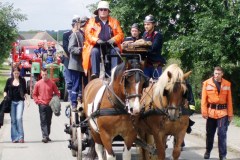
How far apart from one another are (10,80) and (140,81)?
831 cm

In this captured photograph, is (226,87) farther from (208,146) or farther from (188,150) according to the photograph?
(188,150)

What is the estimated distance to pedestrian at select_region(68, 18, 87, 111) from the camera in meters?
12.0

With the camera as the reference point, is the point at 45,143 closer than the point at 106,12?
No

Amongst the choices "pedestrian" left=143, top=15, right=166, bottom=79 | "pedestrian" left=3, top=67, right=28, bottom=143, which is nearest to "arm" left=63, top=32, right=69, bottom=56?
"pedestrian" left=143, top=15, right=166, bottom=79

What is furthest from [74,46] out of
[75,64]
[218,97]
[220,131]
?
[220,131]

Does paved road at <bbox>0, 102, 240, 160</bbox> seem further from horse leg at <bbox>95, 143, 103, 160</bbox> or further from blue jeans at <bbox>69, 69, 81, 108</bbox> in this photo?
horse leg at <bbox>95, 143, 103, 160</bbox>

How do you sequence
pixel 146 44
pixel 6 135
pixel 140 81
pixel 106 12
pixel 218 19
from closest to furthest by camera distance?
pixel 140 81, pixel 146 44, pixel 106 12, pixel 6 135, pixel 218 19

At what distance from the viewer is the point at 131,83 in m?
8.97

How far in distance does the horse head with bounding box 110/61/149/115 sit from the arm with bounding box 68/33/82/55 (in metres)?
2.65

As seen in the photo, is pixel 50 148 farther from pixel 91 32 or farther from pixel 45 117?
pixel 91 32

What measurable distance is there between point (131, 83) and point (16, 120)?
26.3ft

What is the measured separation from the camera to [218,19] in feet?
65.1

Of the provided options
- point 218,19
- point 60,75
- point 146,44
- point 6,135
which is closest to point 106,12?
point 146,44

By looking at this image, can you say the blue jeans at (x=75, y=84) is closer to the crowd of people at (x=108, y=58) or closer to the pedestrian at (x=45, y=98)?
the crowd of people at (x=108, y=58)
